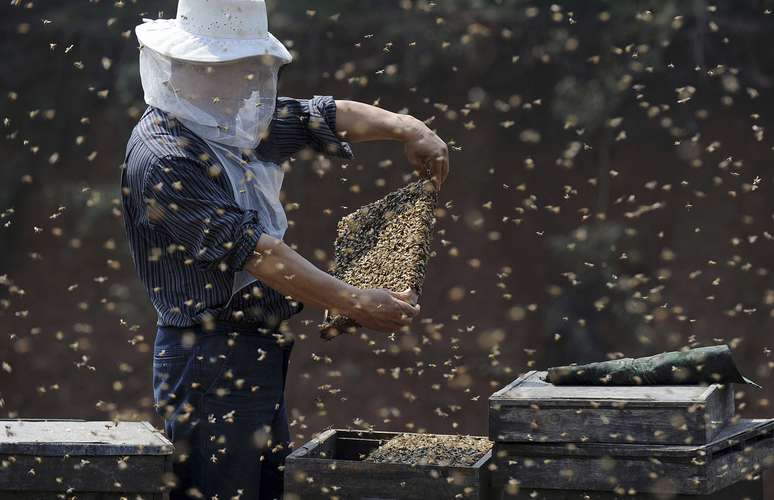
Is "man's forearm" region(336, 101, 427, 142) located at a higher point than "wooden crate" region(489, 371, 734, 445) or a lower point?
higher

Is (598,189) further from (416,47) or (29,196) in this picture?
(29,196)

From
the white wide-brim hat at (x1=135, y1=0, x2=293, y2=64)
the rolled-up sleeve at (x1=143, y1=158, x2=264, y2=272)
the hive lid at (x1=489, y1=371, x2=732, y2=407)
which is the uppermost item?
the white wide-brim hat at (x1=135, y1=0, x2=293, y2=64)

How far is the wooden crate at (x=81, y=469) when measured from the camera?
2.52m

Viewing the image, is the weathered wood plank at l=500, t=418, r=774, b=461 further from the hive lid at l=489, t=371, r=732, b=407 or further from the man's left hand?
the man's left hand

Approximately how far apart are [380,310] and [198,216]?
1.52ft

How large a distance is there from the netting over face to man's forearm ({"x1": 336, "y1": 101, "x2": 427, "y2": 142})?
40 cm

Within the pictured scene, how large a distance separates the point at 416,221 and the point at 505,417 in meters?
0.58

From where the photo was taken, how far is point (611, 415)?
256 cm

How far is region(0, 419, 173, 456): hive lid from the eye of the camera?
2.53m

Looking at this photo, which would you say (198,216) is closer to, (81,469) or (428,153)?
(81,469)

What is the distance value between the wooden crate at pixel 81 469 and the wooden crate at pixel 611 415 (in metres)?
0.75

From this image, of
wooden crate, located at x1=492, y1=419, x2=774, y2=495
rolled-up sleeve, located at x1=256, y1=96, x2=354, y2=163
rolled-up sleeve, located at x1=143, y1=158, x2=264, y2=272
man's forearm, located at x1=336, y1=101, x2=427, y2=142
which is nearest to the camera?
wooden crate, located at x1=492, y1=419, x2=774, y2=495

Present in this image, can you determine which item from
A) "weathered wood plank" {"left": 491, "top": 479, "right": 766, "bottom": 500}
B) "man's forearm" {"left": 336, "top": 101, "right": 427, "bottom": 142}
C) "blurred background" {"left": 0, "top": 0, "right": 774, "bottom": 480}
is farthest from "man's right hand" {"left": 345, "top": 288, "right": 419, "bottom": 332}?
"blurred background" {"left": 0, "top": 0, "right": 774, "bottom": 480}

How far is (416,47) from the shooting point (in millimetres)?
5355
